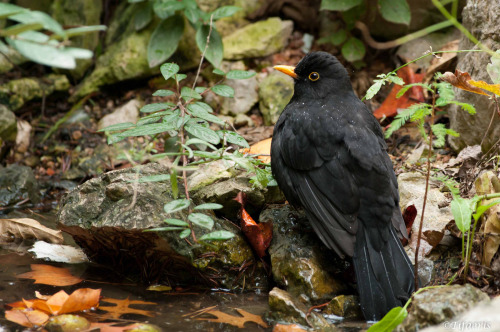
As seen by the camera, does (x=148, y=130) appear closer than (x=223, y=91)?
Yes

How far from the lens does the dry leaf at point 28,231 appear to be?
4211 millimetres

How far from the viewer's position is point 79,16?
6.70 meters

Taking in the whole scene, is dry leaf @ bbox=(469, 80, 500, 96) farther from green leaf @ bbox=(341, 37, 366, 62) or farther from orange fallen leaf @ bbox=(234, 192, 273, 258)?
green leaf @ bbox=(341, 37, 366, 62)

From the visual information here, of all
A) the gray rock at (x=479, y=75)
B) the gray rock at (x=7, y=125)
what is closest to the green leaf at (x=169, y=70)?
the gray rock at (x=479, y=75)

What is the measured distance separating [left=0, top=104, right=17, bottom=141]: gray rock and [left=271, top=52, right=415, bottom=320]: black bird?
11.1 feet

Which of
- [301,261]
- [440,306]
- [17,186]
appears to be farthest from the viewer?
[17,186]

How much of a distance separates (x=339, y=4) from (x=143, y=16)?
2.37 meters

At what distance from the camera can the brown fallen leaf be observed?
10.3ft

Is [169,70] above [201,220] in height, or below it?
above

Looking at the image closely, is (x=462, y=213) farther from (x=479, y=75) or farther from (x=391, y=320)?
(x=479, y=75)

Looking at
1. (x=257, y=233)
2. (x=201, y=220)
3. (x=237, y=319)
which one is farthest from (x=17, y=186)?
(x=237, y=319)

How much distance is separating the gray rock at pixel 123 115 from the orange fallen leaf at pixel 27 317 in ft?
11.5

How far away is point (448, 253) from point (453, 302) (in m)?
1.23

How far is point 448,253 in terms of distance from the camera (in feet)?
12.0
